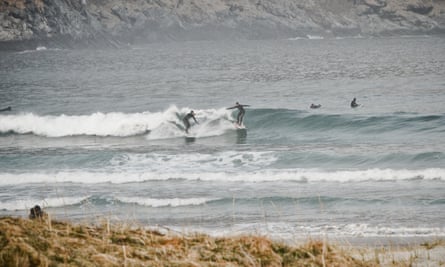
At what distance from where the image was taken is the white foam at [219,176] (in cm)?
2138

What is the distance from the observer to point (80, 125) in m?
39.3

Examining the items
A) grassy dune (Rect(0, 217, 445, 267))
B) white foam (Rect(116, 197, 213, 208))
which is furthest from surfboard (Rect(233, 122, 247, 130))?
grassy dune (Rect(0, 217, 445, 267))

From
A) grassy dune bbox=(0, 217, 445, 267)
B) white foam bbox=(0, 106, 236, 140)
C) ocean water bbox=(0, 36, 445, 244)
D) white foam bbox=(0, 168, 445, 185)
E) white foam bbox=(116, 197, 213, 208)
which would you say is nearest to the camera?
grassy dune bbox=(0, 217, 445, 267)

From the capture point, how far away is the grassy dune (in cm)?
457

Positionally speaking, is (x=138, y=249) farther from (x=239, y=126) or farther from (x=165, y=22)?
(x=165, y=22)

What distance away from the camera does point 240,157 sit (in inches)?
1039

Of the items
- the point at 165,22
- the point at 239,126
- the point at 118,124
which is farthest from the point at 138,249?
the point at 165,22

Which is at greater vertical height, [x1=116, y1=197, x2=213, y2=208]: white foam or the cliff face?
the cliff face

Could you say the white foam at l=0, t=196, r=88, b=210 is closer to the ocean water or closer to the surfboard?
the ocean water

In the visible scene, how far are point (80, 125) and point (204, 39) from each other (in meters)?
153

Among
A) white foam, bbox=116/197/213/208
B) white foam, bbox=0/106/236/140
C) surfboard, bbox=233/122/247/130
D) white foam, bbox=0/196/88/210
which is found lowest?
white foam, bbox=116/197/213/208

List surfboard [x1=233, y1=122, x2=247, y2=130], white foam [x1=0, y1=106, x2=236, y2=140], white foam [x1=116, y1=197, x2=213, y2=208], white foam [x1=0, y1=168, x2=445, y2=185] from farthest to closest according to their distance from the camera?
surfboard [x1=233, y1=122, x2=247, y2=130]
white foam [x1=0, y1=106, x2=236, y2=140]
white foam [x1=0, y1=168, x2=445, y2=185]
white foam [x1=116, y1=197, x2=213, y2=208]

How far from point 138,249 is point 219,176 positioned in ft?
57.4

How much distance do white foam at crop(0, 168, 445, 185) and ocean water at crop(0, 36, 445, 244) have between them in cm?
6
